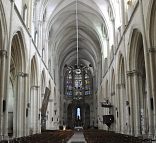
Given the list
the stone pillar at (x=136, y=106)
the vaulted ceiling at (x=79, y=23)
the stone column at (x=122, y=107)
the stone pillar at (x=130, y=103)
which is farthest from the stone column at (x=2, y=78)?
the vaulted ceiling at (x=79, y=23)

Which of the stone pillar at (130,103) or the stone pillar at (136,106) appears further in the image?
the stone pillar at (130,103)

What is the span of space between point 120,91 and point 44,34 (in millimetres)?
11783

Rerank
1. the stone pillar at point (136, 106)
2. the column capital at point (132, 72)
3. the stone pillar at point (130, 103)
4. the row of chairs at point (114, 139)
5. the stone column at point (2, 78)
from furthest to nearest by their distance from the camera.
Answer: the column capital at point (132, 72)
the stone pillar at point (130, 103)
the stone pillar at point (136, 106)
the stone column at point (2, 78)
the row of chairs at point (114, 139)

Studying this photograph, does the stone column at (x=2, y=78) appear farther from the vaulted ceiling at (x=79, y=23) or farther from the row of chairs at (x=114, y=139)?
the vaulted ceiling at (x=79, y=23)

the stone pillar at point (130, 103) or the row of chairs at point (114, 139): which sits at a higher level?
the stone pillar at point (130, 103)

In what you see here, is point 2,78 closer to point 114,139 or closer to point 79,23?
point 114,139

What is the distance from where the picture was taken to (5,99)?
15422 millimetres

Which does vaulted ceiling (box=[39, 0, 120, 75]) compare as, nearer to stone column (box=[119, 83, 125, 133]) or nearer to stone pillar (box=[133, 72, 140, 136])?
stone column (box=[119, 83, 125, 133])

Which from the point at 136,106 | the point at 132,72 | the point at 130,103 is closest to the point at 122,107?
the point at 130,103

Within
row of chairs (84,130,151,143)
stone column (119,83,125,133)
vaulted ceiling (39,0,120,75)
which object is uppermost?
vaulted ceiling (39,0,120,75)

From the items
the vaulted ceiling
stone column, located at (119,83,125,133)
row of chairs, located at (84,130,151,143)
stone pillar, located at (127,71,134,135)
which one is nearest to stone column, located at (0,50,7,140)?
row of chairs, located at (84,130,151,143)

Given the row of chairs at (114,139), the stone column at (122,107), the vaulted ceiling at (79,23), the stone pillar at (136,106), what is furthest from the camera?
the vaulted ceiling at (79,23)

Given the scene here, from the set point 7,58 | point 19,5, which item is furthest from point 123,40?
point 7,58

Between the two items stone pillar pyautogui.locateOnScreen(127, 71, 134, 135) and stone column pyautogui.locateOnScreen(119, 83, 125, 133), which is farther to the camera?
stone column pyautogui.locateOnScreen(119, 83, 125, 133)
